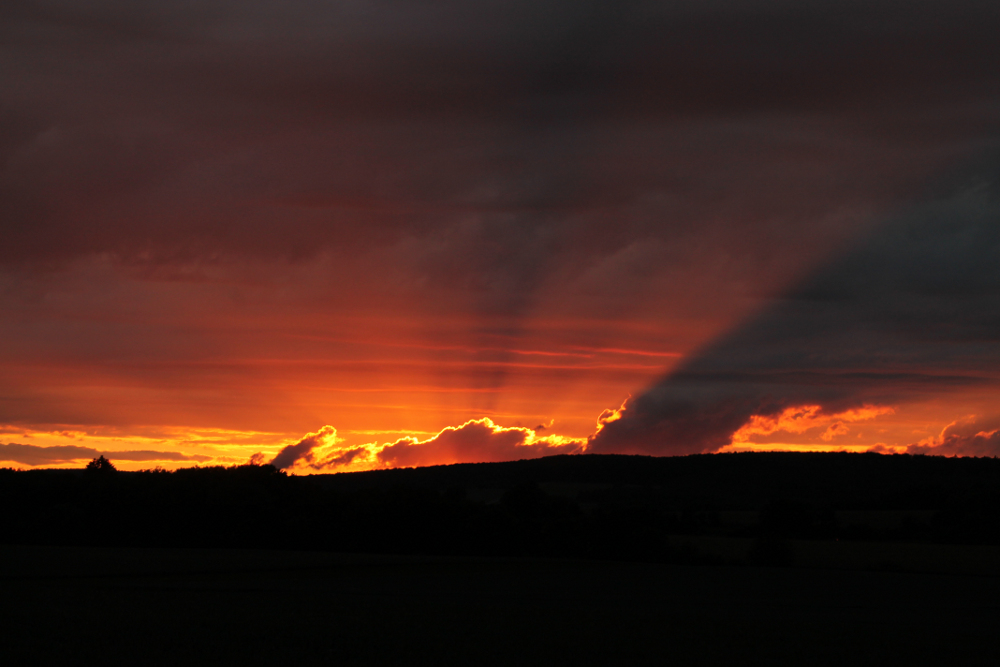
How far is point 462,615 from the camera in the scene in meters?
33.2

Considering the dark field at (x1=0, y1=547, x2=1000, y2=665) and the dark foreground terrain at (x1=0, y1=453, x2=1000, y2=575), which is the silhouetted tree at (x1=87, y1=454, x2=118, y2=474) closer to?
the dark foreground terrain at (x1=0, y1=453, x2=1000, y2=575)

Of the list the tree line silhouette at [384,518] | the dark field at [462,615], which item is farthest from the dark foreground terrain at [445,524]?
the dark field at [462,615]

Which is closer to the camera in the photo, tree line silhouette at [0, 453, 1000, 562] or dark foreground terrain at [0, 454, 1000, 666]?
dark foreground terrain at [0, 454, 1000, 666]

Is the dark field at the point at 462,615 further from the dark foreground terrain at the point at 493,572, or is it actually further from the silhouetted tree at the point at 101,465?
the silhouetted tree at the point at 101,465

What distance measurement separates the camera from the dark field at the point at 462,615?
2453 centimetres

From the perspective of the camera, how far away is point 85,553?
2532 inches

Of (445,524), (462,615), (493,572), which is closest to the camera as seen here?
(462,615)

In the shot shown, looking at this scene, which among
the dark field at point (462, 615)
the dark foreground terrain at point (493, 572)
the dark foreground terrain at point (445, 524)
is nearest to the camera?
the dark field at point (462, 615)

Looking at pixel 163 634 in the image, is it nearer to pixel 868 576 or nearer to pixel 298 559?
pixel 298 559

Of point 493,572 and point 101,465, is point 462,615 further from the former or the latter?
point 101,465

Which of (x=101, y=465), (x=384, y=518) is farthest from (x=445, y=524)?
(x=101, y=465)

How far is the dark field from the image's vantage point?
80.5 feet

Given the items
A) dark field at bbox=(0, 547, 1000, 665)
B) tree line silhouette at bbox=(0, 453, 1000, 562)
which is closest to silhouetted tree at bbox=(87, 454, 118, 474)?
tree line silhouette at bbox=(0, 453, 1000, 562)

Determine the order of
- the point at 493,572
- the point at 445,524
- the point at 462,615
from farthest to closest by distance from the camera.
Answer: the point at 445,524 → the point at 493,572 → the point at 462,615
